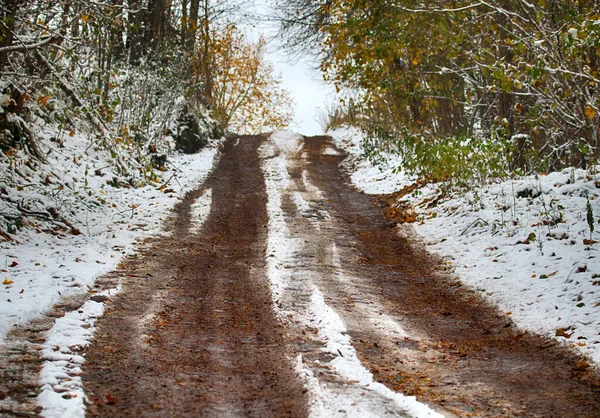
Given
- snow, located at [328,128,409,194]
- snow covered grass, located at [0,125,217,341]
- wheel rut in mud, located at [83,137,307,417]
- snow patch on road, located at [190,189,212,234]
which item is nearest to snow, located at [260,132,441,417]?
wheel rut in mud, located at [83,137,307,417]

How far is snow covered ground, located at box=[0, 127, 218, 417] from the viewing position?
4.27 metres

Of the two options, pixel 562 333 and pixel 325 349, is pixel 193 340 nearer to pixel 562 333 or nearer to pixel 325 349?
pixel 325 349

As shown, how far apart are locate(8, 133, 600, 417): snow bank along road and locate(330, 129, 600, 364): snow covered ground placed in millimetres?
281

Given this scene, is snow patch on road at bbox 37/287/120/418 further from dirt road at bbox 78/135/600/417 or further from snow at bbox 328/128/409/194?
snow at bbox 328/128/409/194

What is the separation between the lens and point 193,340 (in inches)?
193

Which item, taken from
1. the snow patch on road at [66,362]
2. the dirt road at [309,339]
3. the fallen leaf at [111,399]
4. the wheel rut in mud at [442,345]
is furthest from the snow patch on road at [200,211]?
the fallen leaf at [111,399]

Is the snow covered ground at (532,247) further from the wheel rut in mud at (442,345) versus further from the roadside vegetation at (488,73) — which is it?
the roadside vegetation at (488,73)

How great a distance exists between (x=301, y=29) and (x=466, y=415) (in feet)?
53.5

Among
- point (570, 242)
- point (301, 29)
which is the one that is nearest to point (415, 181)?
point (570, 242)

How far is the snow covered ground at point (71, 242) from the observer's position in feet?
14.0

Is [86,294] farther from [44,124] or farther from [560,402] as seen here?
[44,124]

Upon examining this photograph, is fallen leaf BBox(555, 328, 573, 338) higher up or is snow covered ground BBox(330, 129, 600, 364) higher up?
snow covered ground BBox(330, 129, 600, 364)

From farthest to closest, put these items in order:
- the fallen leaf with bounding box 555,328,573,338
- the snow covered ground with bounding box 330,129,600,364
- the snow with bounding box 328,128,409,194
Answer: the snow with bounding box 328,128,409,194
the snow covered ground with bounding box 330,129,600,364
the fallen leaf with bounding box 555,328,573,338

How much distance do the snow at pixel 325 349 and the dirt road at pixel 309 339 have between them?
0.05 feet
